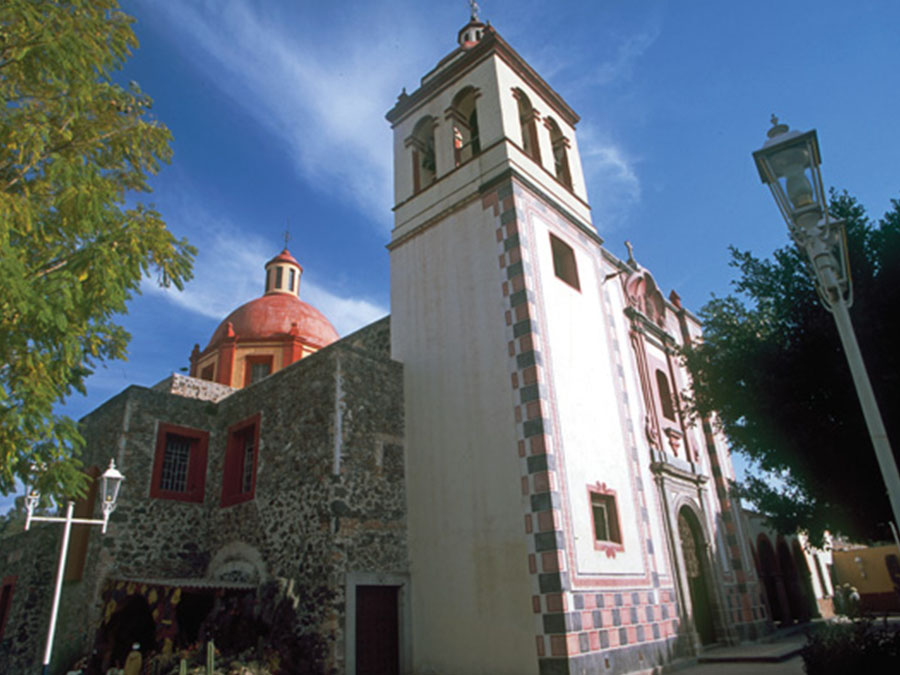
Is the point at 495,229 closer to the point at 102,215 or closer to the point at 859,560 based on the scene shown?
the point at 102,215

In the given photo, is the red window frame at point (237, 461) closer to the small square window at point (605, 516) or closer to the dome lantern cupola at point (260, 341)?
the dome lantern cupola at point (260, 341)

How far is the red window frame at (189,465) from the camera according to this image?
13.2 m

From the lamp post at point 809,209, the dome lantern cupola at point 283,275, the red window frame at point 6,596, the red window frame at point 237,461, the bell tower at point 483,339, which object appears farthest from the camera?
the dome lantern cupola at point 283,275

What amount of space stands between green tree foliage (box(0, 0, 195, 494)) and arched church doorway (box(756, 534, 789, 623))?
17822 millimetres

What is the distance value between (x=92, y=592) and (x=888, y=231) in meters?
14.8

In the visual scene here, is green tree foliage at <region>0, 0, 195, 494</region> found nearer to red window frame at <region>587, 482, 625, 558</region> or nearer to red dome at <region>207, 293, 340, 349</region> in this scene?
red window frame at <region>587, 482, 625, 558</region>

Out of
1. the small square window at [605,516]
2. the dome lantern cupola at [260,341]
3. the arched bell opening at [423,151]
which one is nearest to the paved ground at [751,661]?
the small square window at [605,516]

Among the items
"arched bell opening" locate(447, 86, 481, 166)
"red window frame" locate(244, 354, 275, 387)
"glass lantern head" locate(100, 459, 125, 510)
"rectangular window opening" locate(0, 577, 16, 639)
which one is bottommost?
"rectangular window opening" locate(0, 577, 16, 639)

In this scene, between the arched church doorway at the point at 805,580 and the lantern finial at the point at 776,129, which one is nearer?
the lantern finial at the point at 776,129

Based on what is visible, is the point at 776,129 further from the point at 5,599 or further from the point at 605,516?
the point at 5,599

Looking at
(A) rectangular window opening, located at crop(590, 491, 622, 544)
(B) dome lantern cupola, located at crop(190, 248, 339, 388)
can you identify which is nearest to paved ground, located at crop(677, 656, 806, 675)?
(A) rectangular window opening, located at crop(590, 491, 622, 544)

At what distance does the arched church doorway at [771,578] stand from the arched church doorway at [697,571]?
452 cm

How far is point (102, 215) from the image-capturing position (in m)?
6.38

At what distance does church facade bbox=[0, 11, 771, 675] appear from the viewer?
33.1 feet
